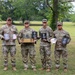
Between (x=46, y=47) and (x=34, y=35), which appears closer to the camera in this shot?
(x=34, y=35)

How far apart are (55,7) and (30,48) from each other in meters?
14.2

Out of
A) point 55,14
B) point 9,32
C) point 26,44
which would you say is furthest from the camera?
point 55,14

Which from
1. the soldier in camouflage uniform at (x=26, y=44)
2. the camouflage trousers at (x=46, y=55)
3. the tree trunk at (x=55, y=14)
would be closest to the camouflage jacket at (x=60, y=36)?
the camouflage trousers at (x=46, y=55)

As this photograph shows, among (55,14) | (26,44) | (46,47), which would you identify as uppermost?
(26,44)

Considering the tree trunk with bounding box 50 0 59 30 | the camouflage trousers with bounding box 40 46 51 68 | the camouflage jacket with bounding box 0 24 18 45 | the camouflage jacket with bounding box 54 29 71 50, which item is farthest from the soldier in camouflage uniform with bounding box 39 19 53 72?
the tree trunk with bounding box 50 0 59 30

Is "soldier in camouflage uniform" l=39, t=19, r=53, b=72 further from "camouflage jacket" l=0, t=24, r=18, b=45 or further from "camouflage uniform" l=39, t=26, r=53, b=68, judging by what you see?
"camouflage jacket" l=0, t=24, r=18, b=45

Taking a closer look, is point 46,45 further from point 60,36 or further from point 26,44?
point 26,44

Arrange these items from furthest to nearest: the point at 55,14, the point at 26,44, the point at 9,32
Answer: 1. the point at 55,14
2. the point at 26,44
3. the point at 9,32

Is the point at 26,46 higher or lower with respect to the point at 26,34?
lower

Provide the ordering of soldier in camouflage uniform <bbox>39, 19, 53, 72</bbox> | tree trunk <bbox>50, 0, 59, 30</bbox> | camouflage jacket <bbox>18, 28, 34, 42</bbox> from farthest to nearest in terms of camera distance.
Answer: tree trunk <bbox>50, 0, 59, 30</bbox> < soldier in camouflage uniform <bbox>39, 19, 53, 72</bbox> < camouflage jacket <bbox>18, 28, 34, 42</bbox>

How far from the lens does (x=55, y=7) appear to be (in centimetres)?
2439

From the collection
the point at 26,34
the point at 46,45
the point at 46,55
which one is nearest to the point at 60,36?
the point at 46,45

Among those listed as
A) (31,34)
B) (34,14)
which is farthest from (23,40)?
(34,14)

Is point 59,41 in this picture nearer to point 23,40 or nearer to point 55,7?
point 23,40
